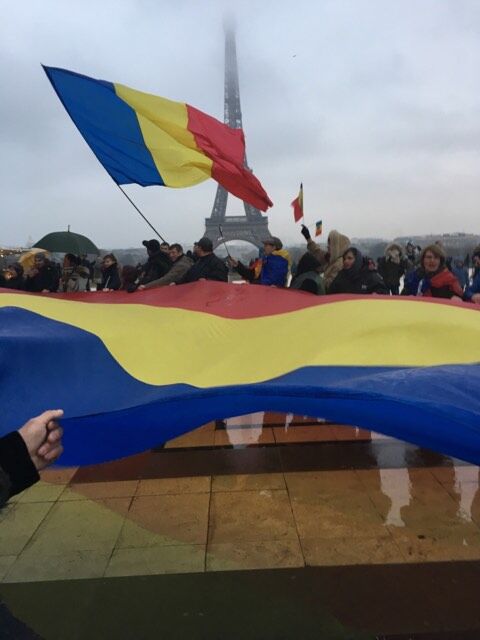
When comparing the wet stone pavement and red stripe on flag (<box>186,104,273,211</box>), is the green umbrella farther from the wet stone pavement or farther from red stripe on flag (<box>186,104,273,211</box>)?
the wet stone pavement

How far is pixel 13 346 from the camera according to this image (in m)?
2.82

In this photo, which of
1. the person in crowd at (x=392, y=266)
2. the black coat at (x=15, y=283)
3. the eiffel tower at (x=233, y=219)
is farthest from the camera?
the eiffel tower at (x=233, y=219)

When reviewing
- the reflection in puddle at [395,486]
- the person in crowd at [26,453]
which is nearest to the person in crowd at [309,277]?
the reflection in puddle at [395,486]

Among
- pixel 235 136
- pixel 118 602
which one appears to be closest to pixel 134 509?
pixel 118 602

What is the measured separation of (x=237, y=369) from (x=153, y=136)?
352cm

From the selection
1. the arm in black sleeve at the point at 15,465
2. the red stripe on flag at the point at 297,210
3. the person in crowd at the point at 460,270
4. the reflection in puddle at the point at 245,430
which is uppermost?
the red stripe on flag at the point at 297,210

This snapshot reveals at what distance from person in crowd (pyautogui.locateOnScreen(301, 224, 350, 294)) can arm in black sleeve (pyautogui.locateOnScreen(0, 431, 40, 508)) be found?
459 centimetres

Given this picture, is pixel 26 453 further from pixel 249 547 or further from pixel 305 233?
pixel 305 233

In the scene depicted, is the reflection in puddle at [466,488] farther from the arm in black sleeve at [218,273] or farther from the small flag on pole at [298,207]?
the small flag on pole at [298,207]

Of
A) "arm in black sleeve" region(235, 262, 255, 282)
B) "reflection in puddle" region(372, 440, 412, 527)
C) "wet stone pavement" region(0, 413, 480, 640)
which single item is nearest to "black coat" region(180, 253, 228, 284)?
"arm in black sleeve" region(235, 262, 255, 282)

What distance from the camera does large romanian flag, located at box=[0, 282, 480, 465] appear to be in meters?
2.33

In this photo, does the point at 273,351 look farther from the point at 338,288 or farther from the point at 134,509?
the point at 338,288

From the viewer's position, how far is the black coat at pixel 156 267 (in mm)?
7516

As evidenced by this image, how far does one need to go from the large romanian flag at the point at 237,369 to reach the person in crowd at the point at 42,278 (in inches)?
195
